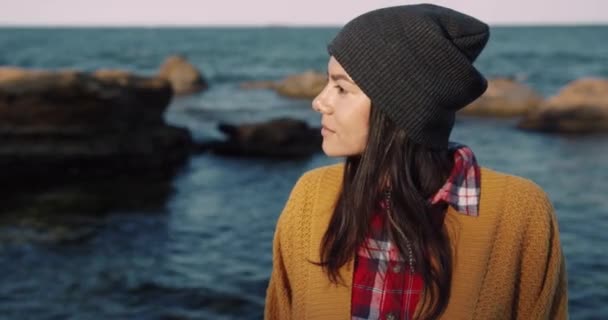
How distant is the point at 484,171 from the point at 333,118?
466mm

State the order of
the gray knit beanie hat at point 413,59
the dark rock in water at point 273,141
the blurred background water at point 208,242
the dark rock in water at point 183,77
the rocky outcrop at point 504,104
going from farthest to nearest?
the dark rock in water at point 183,77 < the rocky outcrop at point 504,104 < the dark rock in water at point 273,141 < the blurred background water at point 208,242 < the gray knit beanie hat at point 413,59

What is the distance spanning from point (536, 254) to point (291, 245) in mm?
684

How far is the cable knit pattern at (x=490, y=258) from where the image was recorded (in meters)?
2.03

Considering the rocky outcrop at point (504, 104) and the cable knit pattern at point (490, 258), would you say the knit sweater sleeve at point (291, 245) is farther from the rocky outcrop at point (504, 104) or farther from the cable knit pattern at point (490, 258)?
the rocky outcrop at point (504, 104)

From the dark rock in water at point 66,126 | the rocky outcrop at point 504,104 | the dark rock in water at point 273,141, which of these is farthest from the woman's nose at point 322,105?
the rocky outcrop at point 504,104

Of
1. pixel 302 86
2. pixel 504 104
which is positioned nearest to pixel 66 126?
pixel 504 104

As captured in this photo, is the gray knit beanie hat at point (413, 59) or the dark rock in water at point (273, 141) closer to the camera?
the gray knit beanie hat at point (413, 59)

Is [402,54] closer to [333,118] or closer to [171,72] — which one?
[333,118]

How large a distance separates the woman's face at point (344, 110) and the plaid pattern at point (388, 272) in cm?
20

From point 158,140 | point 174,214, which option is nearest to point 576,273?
point 174,214

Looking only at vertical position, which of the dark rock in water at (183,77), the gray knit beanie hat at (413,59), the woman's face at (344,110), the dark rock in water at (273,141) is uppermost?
the gray knit beanie hat at (413,59)

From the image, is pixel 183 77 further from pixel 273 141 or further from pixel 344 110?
pixel 344 110

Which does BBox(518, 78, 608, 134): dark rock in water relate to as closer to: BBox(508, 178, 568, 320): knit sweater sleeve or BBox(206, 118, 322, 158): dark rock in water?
BBox(206, 118, 322, 158): dark rock in water

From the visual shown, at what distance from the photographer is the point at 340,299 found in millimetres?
2037
